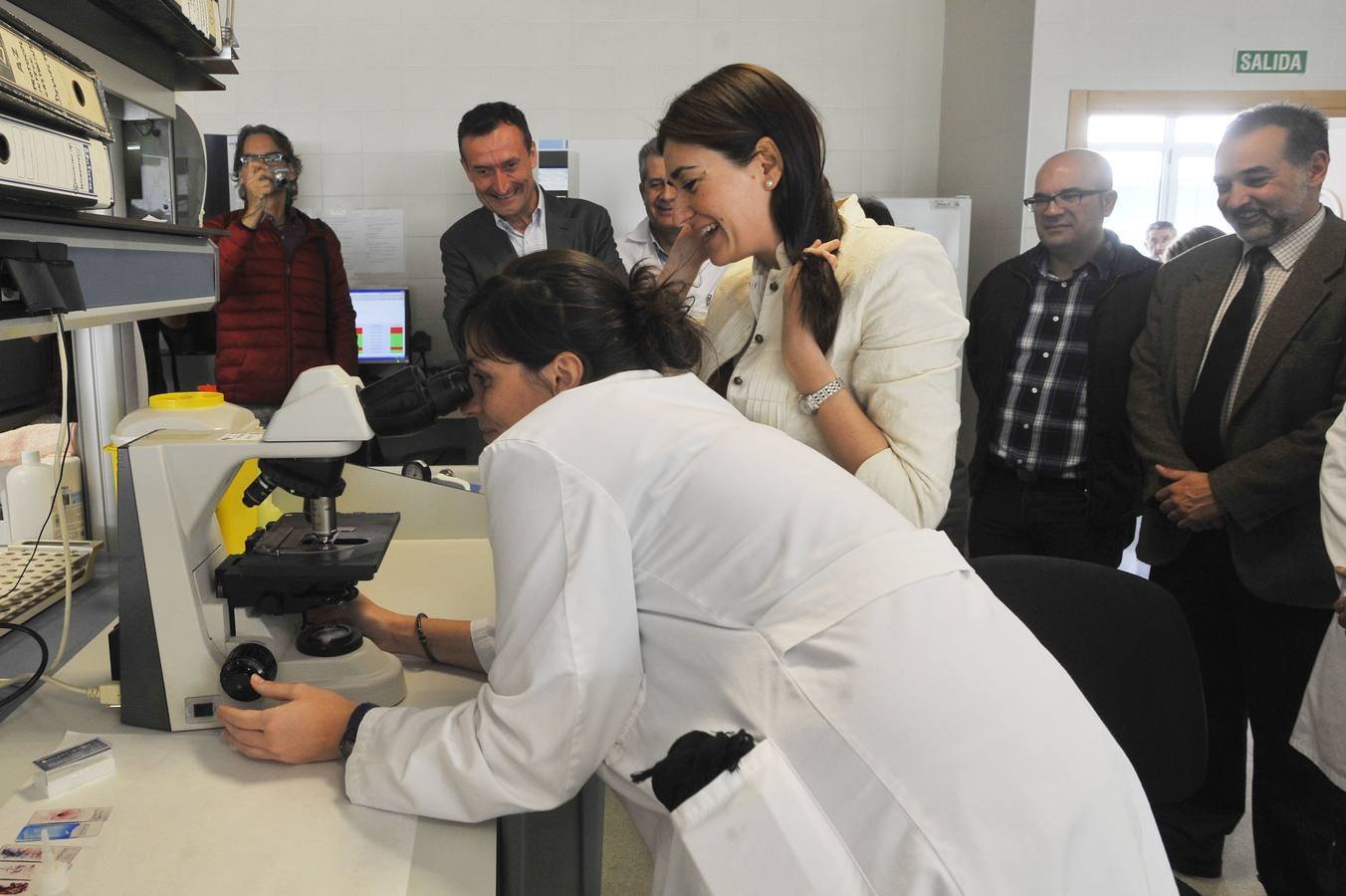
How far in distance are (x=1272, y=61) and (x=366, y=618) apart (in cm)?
422

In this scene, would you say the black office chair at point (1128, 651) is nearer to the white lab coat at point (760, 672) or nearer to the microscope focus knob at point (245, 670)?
the white lab coat at point (760, 672)

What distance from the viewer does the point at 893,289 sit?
4.98ft

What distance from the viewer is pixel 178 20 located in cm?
164

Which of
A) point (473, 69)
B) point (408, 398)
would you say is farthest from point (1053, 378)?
point (473, 69)

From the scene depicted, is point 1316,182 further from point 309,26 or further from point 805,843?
point 309,26

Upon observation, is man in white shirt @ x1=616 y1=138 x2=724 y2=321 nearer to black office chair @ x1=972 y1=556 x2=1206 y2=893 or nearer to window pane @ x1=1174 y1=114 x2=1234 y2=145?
black office chair @ x1=972 y1=556 x2=1206 y2=893

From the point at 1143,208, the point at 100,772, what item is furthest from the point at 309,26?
the point at 100,772

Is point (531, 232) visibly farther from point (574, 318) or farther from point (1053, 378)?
point (574, 318)

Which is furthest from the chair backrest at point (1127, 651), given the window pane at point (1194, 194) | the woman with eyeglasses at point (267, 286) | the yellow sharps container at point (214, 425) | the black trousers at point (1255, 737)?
the window pane at point (1194, 194)

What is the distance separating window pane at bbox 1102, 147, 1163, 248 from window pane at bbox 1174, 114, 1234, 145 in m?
0.09

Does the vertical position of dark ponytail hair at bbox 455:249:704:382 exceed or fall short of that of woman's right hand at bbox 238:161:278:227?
it falls short

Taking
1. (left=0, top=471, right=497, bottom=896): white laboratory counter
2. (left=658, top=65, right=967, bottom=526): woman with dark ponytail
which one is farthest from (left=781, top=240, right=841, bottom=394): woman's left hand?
(left=0, top=471, right=497, bottom=896): white laboratory counter

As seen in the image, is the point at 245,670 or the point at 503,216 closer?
the point at 245,670

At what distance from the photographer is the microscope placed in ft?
3.85
